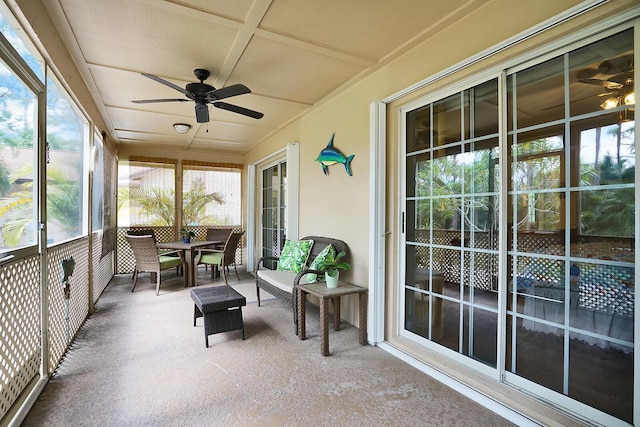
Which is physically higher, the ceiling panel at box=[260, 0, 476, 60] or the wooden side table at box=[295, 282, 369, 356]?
the ceiling panel at box=[260, 0, 476, 60]

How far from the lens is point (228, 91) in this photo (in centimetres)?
281

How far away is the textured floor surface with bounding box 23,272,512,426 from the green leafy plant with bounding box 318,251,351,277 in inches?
26.1

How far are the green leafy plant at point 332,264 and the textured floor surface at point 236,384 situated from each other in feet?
2.18

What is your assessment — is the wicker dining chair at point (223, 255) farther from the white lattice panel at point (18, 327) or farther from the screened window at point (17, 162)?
the screened window at point (17, 162)

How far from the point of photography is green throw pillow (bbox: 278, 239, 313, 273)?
12.5 feet

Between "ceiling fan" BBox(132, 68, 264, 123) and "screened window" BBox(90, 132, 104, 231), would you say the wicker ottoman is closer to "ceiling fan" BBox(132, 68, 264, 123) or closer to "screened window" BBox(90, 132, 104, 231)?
"ceiling fan" BBox(132, 68, 264, 123)

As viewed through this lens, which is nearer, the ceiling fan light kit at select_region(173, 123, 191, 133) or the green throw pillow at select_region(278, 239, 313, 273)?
the green throw pillow at select_region(278, 239, 313, 273)

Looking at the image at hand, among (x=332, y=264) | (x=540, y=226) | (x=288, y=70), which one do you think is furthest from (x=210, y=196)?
(x=540, y=226)

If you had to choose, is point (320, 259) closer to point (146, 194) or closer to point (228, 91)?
point (228, 91)

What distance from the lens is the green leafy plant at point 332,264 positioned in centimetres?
295

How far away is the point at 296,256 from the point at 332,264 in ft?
3.19

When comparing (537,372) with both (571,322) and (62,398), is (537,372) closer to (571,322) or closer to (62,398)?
(571,322)

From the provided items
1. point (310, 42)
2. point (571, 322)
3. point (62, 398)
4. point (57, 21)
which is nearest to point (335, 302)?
point (571, 322)

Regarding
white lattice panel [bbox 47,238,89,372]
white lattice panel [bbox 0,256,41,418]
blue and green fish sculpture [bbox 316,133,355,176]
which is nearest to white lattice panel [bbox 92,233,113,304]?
white lattice panel [bbox 47,238,89,372]
